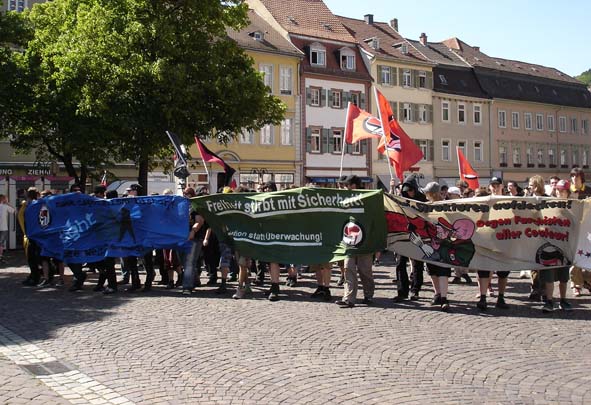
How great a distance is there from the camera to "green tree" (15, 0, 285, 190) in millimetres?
23703

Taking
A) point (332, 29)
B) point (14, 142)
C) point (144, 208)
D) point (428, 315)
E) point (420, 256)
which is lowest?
point (428, 315)

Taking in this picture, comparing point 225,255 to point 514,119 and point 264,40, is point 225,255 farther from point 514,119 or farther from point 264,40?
point 514,119

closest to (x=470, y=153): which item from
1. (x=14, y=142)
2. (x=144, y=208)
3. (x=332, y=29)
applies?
(x=332, y=29)

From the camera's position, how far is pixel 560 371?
6.46 metres

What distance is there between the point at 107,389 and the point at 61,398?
0.40 meters

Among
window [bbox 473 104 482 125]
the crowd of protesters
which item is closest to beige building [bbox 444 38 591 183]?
window [bbox 473 104 482 125]

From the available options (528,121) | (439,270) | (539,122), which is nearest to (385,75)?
(528,121)

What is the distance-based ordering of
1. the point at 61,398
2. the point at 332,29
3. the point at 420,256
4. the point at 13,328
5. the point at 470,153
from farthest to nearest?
the point at 470,153 < the point at 332,29 < the point at 420,256 < the point at 13,328 < the point at 61,398

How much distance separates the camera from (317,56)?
44781 millimetres

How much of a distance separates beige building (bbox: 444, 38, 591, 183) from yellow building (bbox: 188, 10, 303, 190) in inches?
757

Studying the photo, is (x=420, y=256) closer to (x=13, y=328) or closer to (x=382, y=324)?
(x=382, y=324)

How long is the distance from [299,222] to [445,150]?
141 ft

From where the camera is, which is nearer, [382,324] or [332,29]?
[382,324]

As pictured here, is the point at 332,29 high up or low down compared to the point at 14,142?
up
